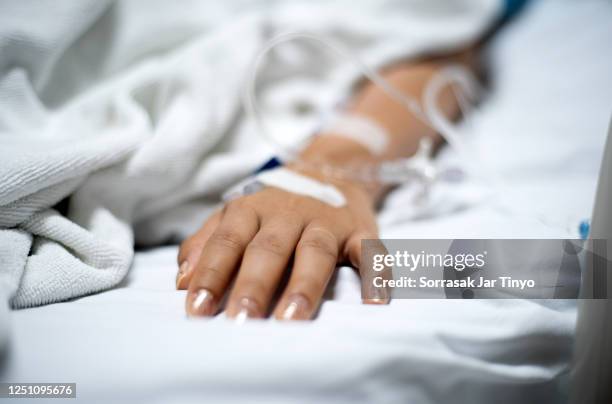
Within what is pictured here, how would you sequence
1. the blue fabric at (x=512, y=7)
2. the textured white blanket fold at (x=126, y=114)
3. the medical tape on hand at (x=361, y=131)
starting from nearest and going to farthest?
the textured white blanket fold at (x=126, y=114)
the medical tape on hand at (x=361, y=131)
the blue fabric at (x=512, y=7)

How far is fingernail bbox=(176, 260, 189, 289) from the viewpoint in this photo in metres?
0.47

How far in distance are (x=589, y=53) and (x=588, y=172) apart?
0.33 m


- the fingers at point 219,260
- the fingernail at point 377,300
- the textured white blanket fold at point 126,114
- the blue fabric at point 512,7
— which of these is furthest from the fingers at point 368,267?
the blue fabric at point 512,7

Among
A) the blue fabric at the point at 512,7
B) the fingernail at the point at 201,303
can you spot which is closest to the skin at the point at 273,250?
the fingernail at the point at 201,303

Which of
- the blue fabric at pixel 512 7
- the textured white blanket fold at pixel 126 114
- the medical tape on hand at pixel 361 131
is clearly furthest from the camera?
the blue fabric at pixel 512 7

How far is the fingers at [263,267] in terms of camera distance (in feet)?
1.31

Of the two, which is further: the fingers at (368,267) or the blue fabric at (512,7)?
the blue fabric at (512,7)

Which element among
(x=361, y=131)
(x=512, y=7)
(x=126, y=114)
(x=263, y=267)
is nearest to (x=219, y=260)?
(x=263, y=267)

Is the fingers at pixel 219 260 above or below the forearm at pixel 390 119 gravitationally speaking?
below

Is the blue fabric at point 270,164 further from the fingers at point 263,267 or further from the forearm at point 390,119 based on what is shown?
the fingers at point 263,267

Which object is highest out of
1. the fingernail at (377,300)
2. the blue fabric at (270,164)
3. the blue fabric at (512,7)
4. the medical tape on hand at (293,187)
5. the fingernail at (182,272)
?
the blue fabric at (512,7)

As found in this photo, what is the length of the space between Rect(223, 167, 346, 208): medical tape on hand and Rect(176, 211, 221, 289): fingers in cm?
5

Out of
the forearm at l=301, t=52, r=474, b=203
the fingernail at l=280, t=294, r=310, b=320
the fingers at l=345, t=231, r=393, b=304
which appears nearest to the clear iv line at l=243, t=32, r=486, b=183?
the forearm at l=301, t=52, r=474, b=203

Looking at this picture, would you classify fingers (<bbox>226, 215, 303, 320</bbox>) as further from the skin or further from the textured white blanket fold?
the textured white blanket fold
